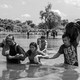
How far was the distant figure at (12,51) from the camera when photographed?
7809mm

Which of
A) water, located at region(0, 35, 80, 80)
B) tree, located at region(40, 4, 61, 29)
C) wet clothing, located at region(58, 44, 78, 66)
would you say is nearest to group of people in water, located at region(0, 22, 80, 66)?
wet clothing, located at region(58, 44, 78, 66)

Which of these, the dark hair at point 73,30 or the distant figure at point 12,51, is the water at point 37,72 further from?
the dark hair at point 73,30

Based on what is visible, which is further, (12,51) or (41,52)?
(12,51)

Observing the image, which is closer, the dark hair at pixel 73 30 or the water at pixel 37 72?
the water at pixel 37 72

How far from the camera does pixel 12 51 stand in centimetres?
812

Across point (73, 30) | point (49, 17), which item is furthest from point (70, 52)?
point (49, 17)

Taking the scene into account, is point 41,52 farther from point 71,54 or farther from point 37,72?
point 71,54

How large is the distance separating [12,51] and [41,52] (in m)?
0.98

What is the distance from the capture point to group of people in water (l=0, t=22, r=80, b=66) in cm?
711

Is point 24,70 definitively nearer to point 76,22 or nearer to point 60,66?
point 60,66

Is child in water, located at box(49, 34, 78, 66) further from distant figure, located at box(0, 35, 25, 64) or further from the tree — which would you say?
the tree

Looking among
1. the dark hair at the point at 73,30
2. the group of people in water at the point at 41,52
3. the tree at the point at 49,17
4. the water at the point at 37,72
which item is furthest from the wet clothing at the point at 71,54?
the tree at the point at 49,17

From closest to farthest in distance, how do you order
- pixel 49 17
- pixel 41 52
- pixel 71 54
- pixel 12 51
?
pixel 71 54 < pixel 41 52 < pixel 12 51 < pixel 49 17

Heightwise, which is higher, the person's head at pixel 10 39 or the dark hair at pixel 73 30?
the dark hair at pixel 73 30
